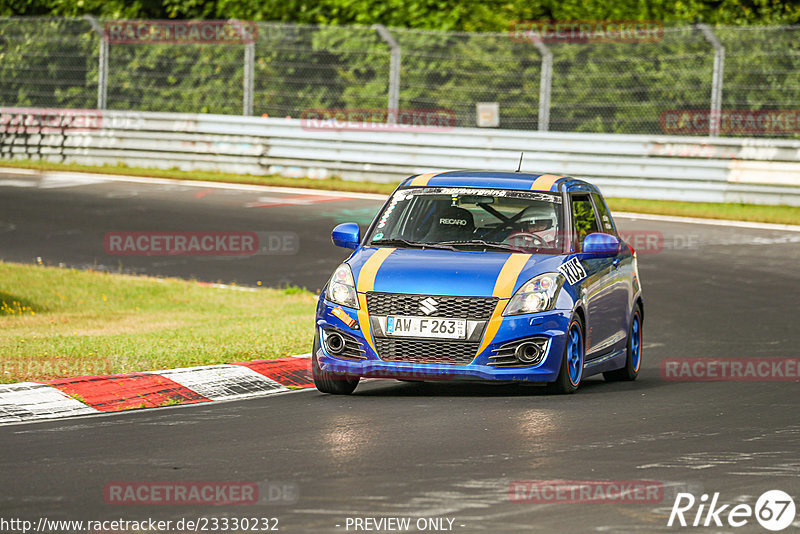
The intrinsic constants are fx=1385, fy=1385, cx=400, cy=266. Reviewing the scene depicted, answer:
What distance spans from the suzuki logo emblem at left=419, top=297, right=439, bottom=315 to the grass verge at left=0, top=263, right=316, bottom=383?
7.20ft

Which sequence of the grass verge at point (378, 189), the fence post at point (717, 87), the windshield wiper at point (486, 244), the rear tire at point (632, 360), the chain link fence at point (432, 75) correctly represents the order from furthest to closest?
the chain link fence at point (432, 75) → the fence post at point (717, 87) → the grass verge at point (378, 189) → the rear tire at point (632, 360) → the windshield wiper at point (486, 244)

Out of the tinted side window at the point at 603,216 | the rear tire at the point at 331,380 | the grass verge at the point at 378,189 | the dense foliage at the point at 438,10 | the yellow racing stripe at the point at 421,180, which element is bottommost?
the rear tire at the point at 331,380

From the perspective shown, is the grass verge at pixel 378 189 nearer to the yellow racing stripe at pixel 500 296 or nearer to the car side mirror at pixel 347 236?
the car side mirror at pixel 347 236

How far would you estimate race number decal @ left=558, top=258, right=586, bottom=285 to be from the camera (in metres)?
9.59

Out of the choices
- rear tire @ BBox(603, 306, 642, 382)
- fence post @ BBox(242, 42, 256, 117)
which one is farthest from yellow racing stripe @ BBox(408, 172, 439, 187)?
fence post @ BBox(242, 42, 256, 117)

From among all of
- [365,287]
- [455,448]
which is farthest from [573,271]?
[455,448]

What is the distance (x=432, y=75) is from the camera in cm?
2523

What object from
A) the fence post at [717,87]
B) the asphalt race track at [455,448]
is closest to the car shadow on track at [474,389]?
the asphalt race track at [455,448]

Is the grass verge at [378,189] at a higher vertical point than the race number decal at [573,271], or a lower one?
lower

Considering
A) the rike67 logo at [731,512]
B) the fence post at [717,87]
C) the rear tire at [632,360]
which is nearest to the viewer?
the rike67 logo at [731,512]

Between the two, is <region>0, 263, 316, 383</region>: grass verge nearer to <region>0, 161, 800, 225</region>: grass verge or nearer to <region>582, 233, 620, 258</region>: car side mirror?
<region>582, 233, 620, 258</region>: car side mirror

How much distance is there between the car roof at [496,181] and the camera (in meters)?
10.5

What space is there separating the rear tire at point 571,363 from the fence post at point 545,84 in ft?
47.9

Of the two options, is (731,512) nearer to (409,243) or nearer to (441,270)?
(441,270)
